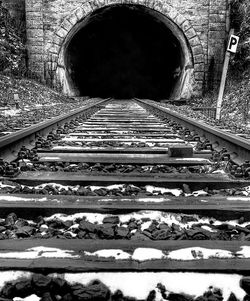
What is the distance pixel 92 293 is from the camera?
124 cm

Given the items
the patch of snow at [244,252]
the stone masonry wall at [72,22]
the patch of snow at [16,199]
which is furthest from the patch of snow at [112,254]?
the stone masonry wall at [72,22]

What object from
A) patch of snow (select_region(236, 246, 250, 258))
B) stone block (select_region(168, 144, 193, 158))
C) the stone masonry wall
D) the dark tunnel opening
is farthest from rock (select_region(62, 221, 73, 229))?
the dark tunnel opening

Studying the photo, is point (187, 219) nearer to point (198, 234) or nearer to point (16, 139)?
point (198, 234)

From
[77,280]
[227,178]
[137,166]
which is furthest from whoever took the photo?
[137,166]

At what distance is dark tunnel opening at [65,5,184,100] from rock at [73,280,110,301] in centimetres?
1516

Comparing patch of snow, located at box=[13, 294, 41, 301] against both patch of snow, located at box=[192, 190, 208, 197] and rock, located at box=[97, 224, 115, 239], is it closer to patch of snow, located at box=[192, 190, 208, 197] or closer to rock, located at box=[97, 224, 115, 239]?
rock, located at box=[97, 224, 115, 239]

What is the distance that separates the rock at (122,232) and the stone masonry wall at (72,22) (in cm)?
1422

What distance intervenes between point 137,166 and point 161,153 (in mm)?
657

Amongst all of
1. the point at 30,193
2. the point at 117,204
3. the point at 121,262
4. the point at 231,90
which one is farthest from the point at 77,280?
the point at 231,90

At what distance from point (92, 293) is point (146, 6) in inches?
588

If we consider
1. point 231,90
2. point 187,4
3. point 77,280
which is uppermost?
point 187,4

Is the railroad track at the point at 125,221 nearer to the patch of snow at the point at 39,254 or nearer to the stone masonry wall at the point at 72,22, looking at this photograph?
the patch of snow at the point at 39,254

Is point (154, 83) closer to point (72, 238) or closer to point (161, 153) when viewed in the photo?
point (161, 153)

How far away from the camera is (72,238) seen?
5.41 ft
